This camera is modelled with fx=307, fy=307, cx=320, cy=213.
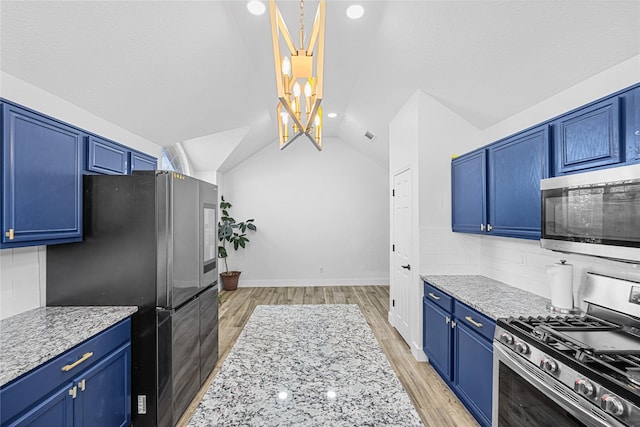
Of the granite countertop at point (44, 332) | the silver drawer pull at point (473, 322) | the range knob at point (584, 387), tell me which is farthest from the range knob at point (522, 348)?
the granite countertop at point (44, 332)

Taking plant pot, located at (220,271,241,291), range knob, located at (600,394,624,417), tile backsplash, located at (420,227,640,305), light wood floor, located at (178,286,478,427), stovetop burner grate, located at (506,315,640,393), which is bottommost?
light wood floor, located at (178,286,478,427)

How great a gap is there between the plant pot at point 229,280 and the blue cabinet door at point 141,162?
10.8ft

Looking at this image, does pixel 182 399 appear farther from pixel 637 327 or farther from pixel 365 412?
pixel 637 327

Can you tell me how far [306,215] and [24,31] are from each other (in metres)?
5.14

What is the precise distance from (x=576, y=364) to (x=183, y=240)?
236 cm

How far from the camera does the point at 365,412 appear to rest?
0.79 metres

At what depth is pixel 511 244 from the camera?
2756 mm

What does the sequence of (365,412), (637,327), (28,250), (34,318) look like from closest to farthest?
(365,412) < (637,327) < (34,318) < (28,250)

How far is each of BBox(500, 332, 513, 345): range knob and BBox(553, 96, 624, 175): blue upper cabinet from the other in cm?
103

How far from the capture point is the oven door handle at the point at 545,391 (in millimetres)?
1135

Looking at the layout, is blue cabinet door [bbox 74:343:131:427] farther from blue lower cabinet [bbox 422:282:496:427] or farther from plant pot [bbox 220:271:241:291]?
plant pot [bbox 220:271:241:291]

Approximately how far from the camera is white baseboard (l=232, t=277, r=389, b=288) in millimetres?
6434

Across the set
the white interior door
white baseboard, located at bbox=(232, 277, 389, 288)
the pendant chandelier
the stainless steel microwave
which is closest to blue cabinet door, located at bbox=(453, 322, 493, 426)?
the stainless steel microwave

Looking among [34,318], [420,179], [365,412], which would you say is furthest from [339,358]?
[420,179]
